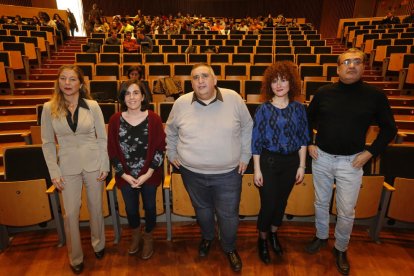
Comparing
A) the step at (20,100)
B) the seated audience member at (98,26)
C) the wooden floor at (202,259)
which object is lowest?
the wooden floor at (202,259)

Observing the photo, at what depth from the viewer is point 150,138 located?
1.56 metres

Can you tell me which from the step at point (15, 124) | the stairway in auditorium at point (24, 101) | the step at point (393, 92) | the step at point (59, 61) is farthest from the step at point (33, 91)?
the step at point (393, 92)

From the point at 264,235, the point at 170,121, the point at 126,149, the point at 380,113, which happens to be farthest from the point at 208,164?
the point at 380,113

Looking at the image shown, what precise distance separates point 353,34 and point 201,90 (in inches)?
284

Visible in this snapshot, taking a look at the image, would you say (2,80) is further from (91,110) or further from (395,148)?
(395,148)

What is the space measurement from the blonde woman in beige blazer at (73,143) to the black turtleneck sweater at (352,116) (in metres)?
1.18

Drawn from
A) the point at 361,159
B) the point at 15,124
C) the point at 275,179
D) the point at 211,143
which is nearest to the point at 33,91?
the point at 15,124

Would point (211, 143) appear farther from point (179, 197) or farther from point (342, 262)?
point (342, 262)

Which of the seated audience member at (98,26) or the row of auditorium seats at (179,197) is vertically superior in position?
the seated audience member at (98,26)

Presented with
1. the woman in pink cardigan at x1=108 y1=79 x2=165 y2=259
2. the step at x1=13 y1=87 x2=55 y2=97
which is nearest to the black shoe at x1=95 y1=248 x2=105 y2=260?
the woman in pink cardigan at x1=108 y1=79 x2=165 y2=259

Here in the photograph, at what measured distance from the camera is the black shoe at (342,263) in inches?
65.5

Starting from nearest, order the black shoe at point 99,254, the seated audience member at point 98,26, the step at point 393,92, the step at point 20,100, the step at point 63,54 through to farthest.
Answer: the black shoe at point 99,254 < the step at point 20,100 < the step at point 393,92 < the step at point 63,54 < the seated audience member at point 98,26

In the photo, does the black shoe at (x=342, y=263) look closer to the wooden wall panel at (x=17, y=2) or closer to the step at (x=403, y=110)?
the step at (x=403, y=110)

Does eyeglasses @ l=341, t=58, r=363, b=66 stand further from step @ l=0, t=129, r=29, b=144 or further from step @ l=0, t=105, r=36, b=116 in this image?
step @ l=0, t=105, r=36, b=116
